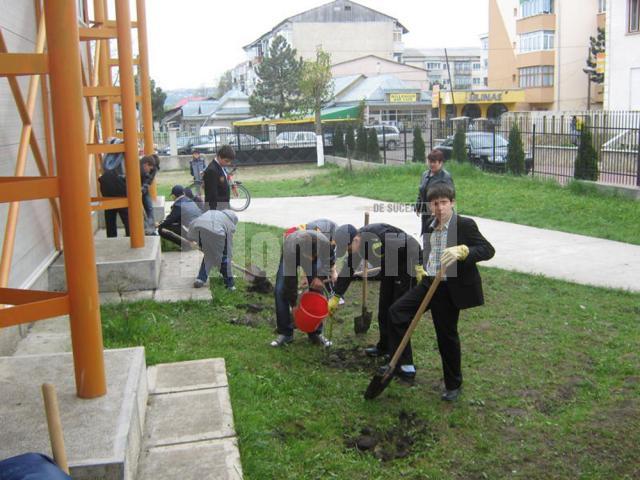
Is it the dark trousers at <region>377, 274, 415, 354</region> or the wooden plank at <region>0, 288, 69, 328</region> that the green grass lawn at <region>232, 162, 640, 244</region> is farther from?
the wooden plank at <region>0, 288, 69, 328</region>

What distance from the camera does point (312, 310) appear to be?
581 cm

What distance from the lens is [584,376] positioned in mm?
5504

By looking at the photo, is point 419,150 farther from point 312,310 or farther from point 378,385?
point 378,385

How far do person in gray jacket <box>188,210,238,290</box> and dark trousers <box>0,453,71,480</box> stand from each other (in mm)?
5334

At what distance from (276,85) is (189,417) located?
55.2 metres

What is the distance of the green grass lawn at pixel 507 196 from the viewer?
40.0 feet

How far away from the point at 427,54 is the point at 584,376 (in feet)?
372

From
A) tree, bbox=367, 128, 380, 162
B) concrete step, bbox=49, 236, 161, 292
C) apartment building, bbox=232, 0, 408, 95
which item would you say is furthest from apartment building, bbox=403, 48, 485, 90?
concrete step, bbox=49, 236, 161, 292

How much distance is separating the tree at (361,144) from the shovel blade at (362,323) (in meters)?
21.7

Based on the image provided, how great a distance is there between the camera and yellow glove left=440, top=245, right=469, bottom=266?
4664mm

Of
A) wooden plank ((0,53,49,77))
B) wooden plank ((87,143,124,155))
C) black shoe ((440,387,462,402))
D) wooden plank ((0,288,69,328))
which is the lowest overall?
black shoe ((440,387,462,402))

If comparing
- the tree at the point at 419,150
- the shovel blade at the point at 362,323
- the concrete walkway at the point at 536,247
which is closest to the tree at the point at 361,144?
the tree at the point at 419,150

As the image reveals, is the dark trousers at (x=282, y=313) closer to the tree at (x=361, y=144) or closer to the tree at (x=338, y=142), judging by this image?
the tree at (x=361, y=144)

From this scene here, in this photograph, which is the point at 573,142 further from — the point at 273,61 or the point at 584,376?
the point at 273,61
